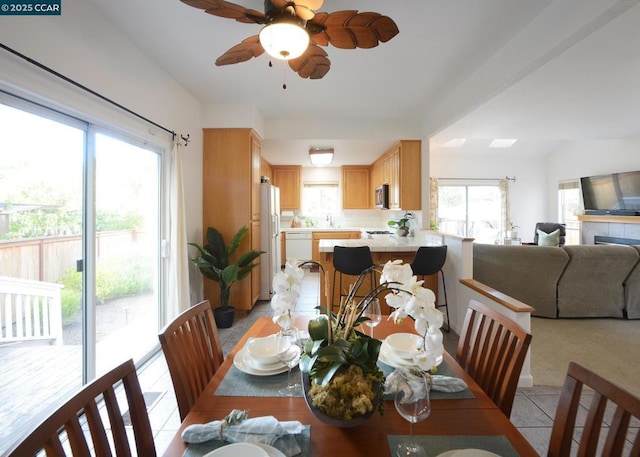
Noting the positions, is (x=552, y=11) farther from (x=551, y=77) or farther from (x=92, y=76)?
(x=92, y=76)

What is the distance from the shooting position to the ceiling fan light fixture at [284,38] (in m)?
1.43

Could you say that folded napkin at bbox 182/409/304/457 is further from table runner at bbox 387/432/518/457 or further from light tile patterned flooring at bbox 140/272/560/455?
light tile patterned flooring at bbox 140/272/560/455

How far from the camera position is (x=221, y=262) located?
3303 mm

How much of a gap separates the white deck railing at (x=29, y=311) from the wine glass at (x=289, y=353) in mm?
1525

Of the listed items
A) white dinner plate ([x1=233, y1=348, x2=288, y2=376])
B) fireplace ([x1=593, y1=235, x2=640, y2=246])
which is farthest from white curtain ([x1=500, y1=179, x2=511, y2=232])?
white dinner plate ([x1=233, y1=348, x2=288, y2=376])

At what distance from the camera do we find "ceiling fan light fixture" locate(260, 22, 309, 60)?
4.70 feet

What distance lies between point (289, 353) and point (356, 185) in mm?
5831

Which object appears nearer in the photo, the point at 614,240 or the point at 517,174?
the point at 614,240

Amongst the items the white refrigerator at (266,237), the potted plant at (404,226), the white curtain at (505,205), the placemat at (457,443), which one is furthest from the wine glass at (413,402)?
the white curtain at (505,205)

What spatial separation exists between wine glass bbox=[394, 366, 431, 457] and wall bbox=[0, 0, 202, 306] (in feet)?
6.86

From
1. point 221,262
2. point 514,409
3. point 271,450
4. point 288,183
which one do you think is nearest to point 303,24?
point 271,450

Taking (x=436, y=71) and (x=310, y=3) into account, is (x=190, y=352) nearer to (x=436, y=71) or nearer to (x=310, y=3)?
(x=310, y=3)

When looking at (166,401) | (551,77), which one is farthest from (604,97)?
(166,401)

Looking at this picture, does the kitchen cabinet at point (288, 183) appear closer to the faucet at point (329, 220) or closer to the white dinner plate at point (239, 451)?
the faucet at point (329, 220)
